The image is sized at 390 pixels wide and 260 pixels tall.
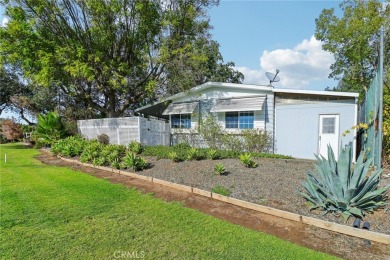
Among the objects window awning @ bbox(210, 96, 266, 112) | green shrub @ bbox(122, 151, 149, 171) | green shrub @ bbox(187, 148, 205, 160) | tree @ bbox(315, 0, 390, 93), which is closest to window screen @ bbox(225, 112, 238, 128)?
window awning @ bbox(210, 96, 266, 112)

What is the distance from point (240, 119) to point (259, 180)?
6.31 m

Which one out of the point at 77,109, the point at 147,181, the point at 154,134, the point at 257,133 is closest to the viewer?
the point at 147,181

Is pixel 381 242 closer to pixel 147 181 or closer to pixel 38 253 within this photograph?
pixel 38 253

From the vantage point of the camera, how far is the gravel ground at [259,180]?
427 cm

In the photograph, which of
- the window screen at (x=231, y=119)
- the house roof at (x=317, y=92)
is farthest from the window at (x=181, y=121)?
the house roof at (x=317, y=92)

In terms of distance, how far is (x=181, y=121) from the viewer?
14445mm

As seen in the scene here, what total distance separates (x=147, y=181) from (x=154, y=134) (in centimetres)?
651

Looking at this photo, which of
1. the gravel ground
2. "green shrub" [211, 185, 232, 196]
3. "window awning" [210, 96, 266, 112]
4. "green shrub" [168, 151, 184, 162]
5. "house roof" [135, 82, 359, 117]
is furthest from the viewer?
"window awning" [210, 96, 266, 112]

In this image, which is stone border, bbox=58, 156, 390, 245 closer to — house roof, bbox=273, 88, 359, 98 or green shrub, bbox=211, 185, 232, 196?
green shrub, bbox=211, 185, 232, 196

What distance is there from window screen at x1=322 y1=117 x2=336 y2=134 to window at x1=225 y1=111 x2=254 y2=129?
3.19 meters

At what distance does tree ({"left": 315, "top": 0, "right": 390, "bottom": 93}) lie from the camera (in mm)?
14922

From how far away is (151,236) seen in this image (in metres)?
3.50

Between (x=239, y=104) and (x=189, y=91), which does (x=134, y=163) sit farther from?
(x=189, y=91)

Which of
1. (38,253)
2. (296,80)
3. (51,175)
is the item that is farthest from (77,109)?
(38,253)
